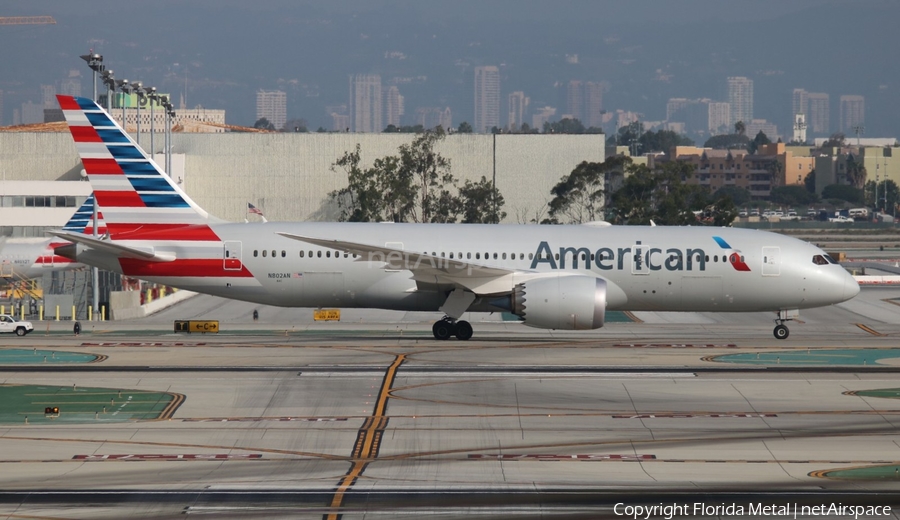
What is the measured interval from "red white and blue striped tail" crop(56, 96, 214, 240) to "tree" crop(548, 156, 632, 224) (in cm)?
6739

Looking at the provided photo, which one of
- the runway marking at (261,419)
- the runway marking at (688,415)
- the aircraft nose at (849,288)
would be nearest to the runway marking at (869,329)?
the aircraft nose at (849,288)

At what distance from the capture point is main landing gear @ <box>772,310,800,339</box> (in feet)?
144

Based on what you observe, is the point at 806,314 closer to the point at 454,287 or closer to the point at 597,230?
the point at 597,230

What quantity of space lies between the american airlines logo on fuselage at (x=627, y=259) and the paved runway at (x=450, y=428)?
9.53 feet

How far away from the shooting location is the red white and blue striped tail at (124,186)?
137 ft

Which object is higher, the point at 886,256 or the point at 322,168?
the point at 322,168

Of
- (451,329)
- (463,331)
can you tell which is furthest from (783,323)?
(451,329)

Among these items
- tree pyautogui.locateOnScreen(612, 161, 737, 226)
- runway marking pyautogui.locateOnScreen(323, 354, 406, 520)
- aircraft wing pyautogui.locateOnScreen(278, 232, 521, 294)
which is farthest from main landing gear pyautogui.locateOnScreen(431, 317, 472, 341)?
tree pyautogui.locateOnScreen(612, 161, 737, 226)

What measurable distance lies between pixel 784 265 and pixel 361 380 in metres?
18.6

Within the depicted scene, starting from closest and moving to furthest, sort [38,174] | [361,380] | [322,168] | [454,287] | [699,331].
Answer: [361,380], [454,287], [699,331], [38,174], [322,168]

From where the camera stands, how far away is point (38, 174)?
10131 centimetres

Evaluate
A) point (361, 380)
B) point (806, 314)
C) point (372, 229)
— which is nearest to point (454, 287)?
point (372, 229)

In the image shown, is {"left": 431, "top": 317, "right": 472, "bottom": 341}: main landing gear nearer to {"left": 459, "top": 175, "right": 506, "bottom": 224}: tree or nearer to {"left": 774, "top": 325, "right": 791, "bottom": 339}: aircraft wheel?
{"left": 774, "top": 325, "right": 791, "bottom": 339}: aircraft wheel

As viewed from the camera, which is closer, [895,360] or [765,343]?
[895,360]
